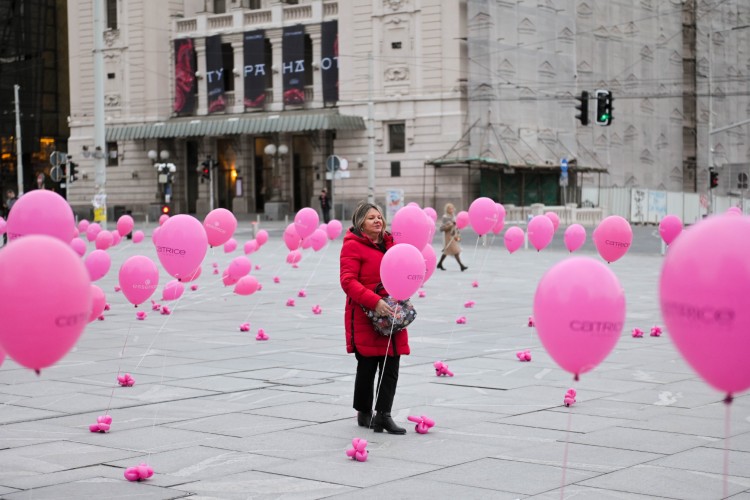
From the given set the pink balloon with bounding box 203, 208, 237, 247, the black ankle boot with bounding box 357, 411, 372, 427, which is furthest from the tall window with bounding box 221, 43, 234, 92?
the black ankle boot with bounding box 357, 411, 372, 427

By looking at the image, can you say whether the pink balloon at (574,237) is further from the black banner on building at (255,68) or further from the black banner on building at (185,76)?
the black banner on building at (185,76)

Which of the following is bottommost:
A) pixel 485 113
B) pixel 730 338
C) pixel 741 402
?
pixel 741 402

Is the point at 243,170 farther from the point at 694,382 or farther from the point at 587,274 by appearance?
the point at 587,274

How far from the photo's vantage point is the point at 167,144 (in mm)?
64562

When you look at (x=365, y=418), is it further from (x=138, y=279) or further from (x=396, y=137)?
(x=396, y=137)

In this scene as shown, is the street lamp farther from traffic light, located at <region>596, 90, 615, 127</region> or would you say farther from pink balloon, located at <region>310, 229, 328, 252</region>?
pink balloon, located at <region>310, 229, 328, 252</region>

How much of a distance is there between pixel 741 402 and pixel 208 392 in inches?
186

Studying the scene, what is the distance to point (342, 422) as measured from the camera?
9148 millimetres

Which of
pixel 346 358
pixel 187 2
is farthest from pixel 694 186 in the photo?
pixel 346 358

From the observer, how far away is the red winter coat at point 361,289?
873 centimetres

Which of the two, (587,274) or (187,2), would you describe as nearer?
(587,274)

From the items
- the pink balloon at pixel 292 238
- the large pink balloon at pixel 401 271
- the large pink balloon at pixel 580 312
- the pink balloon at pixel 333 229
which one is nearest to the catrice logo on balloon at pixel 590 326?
the large pink balloon at pixel 580 312

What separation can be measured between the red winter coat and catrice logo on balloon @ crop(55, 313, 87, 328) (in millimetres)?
3187

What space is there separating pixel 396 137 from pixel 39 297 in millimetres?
51657
